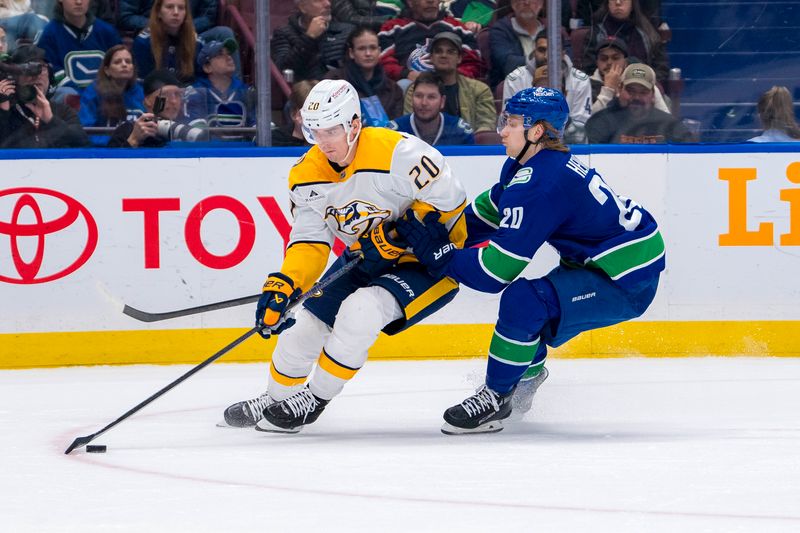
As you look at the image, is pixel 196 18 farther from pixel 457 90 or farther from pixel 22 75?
pixel 457 90

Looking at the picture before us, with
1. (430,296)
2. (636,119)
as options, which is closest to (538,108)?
(430,296)

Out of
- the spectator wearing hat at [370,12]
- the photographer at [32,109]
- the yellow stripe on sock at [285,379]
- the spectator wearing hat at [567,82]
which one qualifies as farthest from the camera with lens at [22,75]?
the yellow stripe on sock at [285,379]

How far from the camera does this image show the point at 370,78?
5723mm

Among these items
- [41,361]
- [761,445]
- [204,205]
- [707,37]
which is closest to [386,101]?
[204,205]

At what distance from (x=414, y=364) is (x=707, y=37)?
1.94 m

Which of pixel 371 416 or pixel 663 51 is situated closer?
pixel 371 416

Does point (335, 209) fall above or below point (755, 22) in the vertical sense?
below

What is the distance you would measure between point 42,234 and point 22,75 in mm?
691

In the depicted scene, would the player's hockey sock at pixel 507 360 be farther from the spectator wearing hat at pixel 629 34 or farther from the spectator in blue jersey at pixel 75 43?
the spectator in blue jersey at pixel 75 43

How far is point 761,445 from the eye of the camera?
Answer: 3.56m

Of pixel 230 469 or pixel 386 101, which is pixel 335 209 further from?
pixel 386 101

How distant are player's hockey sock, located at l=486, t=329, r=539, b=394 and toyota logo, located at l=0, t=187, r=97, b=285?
90.5 inches

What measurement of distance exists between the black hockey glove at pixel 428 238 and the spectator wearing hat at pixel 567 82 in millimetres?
2158

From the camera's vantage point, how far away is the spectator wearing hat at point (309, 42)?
5.62 metres
